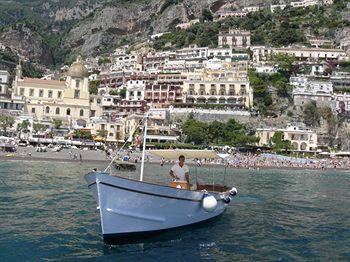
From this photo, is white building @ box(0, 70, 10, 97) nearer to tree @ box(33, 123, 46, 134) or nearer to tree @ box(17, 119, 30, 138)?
tree @ box(17, 119, 30, 138)

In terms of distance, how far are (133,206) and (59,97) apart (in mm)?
81597

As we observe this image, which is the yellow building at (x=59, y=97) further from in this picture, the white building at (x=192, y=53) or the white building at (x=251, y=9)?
the white building at (x=251, y=9)

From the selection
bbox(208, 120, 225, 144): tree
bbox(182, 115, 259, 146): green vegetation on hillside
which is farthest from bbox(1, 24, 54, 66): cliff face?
bbox(208, 120, 225, 144): tree

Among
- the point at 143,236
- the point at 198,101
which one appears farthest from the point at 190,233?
the point at 198,101

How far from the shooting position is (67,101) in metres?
88.9

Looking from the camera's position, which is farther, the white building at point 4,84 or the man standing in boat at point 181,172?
the white building at point 4,84

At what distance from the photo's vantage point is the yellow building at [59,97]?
3425 inches

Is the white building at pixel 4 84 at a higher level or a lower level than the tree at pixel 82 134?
higher

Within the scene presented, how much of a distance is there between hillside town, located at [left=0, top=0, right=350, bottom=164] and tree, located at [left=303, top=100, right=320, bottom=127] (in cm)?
19

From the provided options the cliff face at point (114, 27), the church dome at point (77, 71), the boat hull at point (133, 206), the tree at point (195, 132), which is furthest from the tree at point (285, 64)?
the boat hull at point (133, 206)

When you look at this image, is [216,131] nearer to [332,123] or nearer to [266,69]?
[332,123]

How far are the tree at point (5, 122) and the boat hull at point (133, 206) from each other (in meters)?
64.0

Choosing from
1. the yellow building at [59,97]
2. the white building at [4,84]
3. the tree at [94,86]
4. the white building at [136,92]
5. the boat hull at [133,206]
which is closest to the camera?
the boat hull at [133,206]

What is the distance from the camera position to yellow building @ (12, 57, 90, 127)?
87000 millimetres
